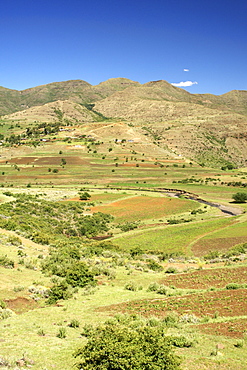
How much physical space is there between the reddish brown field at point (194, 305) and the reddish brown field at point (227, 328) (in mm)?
1163

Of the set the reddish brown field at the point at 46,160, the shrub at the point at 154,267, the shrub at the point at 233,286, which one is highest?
the reddish brown field at the point at 46,160

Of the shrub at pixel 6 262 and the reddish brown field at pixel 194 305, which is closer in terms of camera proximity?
the reddish brown field at pixel 194 305

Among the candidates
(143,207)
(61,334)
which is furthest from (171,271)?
(143,207)

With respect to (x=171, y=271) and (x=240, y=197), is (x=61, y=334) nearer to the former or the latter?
(x=171, y=271)

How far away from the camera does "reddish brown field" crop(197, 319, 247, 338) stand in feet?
40.6

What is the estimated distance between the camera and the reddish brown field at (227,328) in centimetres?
1237

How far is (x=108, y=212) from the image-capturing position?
61.8 metres

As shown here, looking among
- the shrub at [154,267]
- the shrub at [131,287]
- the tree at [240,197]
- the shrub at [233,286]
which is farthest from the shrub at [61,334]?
the tree at [240,197]

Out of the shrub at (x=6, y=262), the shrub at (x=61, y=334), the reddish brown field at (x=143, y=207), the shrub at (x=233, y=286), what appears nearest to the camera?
the shrub at (x=61, y=334)

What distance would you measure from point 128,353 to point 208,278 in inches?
583

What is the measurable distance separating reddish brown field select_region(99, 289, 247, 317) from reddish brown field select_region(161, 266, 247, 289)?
2.41 metres

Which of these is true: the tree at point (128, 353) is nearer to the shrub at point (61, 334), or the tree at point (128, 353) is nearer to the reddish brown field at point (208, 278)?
the shrub at point (61, 334)

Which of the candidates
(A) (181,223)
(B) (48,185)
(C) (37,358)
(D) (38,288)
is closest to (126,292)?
(D) (38,288)

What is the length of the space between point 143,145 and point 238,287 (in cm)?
15635
